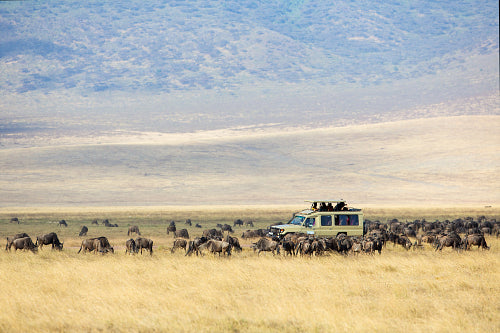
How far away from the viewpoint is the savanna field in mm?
13523

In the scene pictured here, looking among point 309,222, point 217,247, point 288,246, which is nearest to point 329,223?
point 309,222

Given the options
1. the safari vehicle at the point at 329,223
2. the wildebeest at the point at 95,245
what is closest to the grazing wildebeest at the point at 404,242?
the safari vehicle at the point at 329,223

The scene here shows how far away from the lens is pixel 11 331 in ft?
42.1

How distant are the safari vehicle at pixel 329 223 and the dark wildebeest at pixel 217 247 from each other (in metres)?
3.23

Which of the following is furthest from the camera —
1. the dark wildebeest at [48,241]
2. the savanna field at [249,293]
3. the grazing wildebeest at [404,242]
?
the grazing wildebeest at [404,242]

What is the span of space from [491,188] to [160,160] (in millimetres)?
57587

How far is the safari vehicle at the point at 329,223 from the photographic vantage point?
26.8 metres

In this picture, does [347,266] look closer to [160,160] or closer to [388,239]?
[388,239]

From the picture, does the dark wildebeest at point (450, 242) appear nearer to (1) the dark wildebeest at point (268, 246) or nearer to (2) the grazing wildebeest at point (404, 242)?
(2) the grazing wildebeest at point (404, 242)

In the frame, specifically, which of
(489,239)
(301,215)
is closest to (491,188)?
(489,239)

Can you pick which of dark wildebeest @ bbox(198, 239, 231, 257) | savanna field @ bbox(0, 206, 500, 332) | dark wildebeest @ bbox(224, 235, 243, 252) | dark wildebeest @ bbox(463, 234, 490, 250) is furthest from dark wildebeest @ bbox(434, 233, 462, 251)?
dark wildebeest @ bbox(198, 239, 231, 257)

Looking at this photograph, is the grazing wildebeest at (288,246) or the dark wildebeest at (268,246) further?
the dark wildebeest at (268,246)

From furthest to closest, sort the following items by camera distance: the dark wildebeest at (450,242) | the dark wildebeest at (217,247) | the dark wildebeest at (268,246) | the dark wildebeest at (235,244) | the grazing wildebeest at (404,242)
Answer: the grazing wildebeest at (404,242) → the dark wildebeest at (450,242) → the dark wildebeest at (235,244) → the dark wildebeest at (268,246) → the dark wildebeest at (217,247)

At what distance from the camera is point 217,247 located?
24625mm
